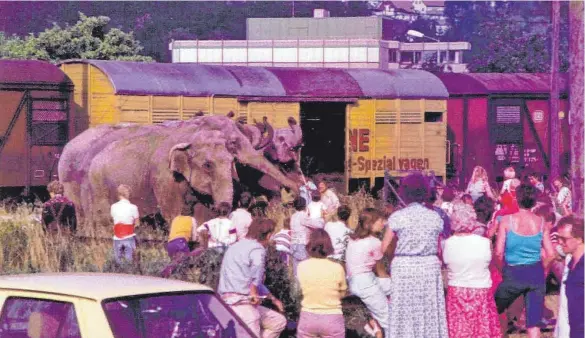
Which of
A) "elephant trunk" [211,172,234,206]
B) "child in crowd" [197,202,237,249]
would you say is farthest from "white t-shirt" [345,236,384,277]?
"elephant trunk" [211,172,234,206]

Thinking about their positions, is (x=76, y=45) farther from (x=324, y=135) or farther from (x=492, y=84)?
(x=492, y=84)

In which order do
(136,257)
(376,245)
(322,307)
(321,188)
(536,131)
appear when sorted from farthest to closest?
1. (536,131)
2. (321,188)
3. (136,257)
4. (376,245)
5. (322,307)

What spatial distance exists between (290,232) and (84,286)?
796 cm

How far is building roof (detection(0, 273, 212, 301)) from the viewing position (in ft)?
25.2

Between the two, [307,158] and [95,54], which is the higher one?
[95,54]

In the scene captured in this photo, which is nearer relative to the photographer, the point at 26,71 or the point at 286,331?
the point at 286,331

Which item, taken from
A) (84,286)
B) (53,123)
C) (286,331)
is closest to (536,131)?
(53,123)

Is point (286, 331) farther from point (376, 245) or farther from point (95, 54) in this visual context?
point (95, 54)

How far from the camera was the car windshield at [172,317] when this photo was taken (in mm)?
7605

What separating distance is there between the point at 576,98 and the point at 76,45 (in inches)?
1275

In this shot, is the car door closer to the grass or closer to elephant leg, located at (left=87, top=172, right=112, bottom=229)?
the grass

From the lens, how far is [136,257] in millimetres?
14242

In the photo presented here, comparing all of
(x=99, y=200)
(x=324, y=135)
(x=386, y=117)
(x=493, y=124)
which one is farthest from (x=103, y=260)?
(x=493, y=124)

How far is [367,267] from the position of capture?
11.5 meters
